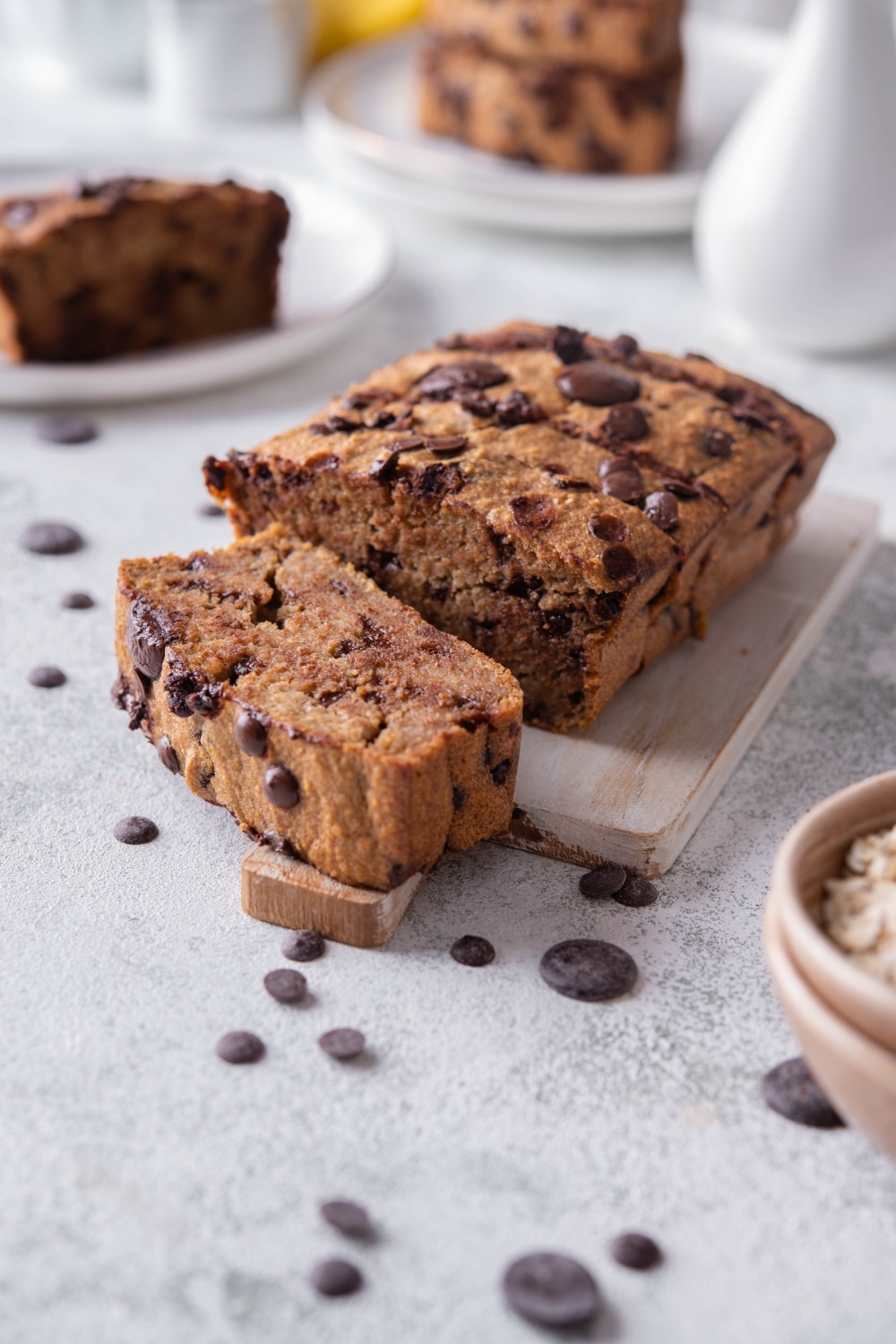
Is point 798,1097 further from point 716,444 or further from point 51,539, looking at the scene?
point 51,539

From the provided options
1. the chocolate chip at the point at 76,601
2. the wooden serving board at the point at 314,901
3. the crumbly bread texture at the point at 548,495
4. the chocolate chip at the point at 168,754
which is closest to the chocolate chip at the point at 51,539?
the chocolate chip at the point at 76,601

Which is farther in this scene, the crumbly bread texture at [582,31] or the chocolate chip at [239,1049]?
the crumbly bread texture at [582,31]

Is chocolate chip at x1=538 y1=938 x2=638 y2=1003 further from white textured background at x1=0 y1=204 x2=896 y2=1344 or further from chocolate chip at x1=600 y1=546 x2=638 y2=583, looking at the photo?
chocolate chip at x1=600 y1=546 x2=638 y2=583

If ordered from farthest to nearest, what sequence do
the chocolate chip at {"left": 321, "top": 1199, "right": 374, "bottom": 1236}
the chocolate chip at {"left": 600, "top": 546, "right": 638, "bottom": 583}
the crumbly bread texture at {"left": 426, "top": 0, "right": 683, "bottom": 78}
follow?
1. the crumbly bread texture at {"left": 426, "top": 0, "right": 683, "bottom": 78}
2. the chocolate chip at {"left": 600, "top": 546, "right": 638, "bottom": 583}
3. the chocolate chip at {"left": 321, "top": 1199, "right": 374, "bottom": 1236}

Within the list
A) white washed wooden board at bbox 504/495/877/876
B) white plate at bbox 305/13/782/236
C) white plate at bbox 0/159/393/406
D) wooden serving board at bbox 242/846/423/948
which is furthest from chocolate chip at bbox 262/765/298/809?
white plate at bbox 305/13/782/236

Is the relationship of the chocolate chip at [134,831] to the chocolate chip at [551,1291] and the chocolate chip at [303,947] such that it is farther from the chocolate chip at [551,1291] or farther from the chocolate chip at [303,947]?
the chocolate chip at [551,1291]
